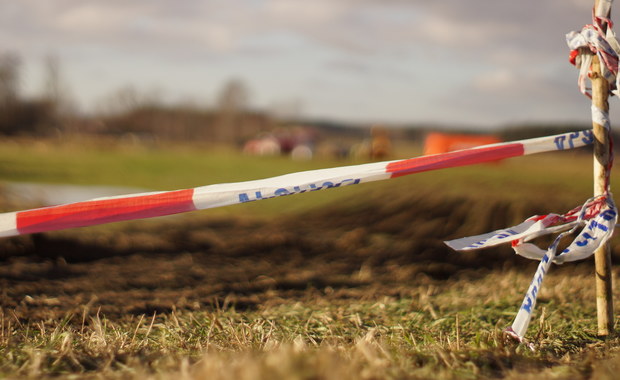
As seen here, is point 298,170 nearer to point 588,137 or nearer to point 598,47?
point 588,137

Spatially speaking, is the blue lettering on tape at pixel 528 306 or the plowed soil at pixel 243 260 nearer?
the blue lettering on tape at pixel 528 306

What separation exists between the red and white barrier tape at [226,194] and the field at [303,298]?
551 millimetres

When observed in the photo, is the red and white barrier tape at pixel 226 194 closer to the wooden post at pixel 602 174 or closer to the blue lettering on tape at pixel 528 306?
the wooden post at pixel 602 174

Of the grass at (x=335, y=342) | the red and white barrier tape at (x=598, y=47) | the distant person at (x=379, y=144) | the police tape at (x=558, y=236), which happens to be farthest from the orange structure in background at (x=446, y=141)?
the police tape at (x=558, y=236)

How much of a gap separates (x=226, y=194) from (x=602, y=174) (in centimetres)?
180

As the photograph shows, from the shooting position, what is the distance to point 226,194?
8.36 feet

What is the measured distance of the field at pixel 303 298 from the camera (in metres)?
2.01

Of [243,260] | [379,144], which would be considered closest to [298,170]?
[379,144]

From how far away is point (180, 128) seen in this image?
6694 centimetres

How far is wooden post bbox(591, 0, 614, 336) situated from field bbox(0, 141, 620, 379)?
0.47 feet

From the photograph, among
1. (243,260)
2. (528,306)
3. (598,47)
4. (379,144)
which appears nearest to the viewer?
(528,306)

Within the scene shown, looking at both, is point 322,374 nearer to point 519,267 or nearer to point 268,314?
point 268,314

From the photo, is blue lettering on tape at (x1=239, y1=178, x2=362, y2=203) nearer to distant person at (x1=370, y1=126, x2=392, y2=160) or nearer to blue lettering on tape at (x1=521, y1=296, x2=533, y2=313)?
blue lettering on tape at (x1=521, y1=296, x2=533, y2=313)

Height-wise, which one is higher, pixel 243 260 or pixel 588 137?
pixel 588 137
